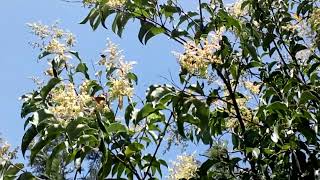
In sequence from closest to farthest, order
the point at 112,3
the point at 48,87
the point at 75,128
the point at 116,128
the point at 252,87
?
1. the point at 75,128
2. the point at 116,128
3. the point at 48,87
4. the point at 112,3
5. the point at 252,87

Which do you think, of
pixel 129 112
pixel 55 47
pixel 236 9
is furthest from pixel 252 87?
pixel 55 47

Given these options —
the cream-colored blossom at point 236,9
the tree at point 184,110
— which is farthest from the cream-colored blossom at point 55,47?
the cream-colored blossom at point 236,9

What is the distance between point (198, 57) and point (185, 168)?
0.54 metres

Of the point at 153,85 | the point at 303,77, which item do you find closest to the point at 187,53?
the point at 153,85

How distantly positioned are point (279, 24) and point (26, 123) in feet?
4.75

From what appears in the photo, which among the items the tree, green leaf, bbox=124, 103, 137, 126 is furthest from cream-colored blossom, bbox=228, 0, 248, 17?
green leaf, bbox=124, 103, 137, 126

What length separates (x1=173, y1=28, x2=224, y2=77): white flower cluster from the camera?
182cm

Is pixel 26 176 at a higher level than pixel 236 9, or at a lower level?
lower

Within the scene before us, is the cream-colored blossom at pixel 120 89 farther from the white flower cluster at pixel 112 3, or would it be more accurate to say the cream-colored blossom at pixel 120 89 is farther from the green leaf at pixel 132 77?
the white flower cluster at pixel 112 3

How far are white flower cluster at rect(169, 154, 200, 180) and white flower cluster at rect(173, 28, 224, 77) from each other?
0.43 m

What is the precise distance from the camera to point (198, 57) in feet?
5.97

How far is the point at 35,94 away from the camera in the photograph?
193 cm

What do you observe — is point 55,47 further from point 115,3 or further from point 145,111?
point 145,111

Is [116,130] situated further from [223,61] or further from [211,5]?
[211,5]
